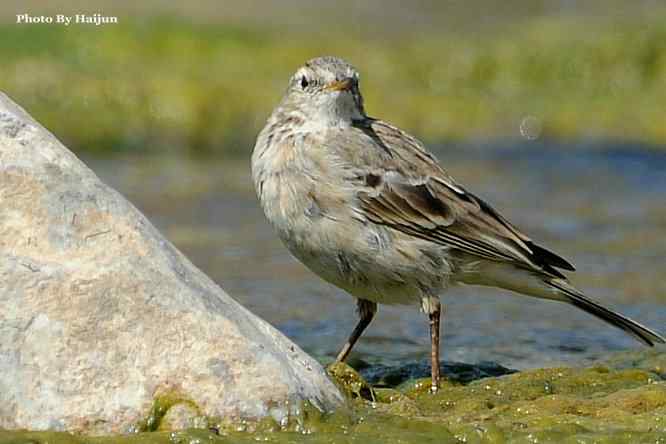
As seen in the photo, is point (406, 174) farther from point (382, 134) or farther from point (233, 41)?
point (233, 41)

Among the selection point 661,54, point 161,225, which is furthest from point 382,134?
point 661,54

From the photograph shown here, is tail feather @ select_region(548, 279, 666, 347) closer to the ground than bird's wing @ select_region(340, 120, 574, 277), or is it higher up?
closer to the ground

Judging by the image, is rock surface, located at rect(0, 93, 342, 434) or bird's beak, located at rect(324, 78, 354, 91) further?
bird's beak, located at rect(324, 78, 354, 91)

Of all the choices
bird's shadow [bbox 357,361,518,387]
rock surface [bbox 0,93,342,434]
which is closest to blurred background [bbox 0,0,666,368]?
bird's shadow [bbox 357,361,518,387]

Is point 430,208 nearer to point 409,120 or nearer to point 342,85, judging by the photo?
point 342,85

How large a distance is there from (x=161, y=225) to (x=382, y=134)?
4.61 meters

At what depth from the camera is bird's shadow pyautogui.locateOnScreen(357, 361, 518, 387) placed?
6.86 m

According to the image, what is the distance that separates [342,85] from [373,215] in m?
0.73

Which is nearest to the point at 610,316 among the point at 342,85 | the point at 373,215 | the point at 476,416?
the point at 373,215

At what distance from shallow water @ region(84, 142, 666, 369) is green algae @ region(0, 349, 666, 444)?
41.8 inches

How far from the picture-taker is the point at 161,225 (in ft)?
38.0

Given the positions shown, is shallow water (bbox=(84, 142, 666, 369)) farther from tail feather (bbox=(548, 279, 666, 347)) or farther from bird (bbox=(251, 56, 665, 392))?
bird (bbox=(251, 56, 665, 392))

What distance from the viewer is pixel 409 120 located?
1591 centimetres

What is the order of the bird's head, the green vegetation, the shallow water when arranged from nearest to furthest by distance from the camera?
1. the bird's head
2. the shallow water
3. the green vegetation
